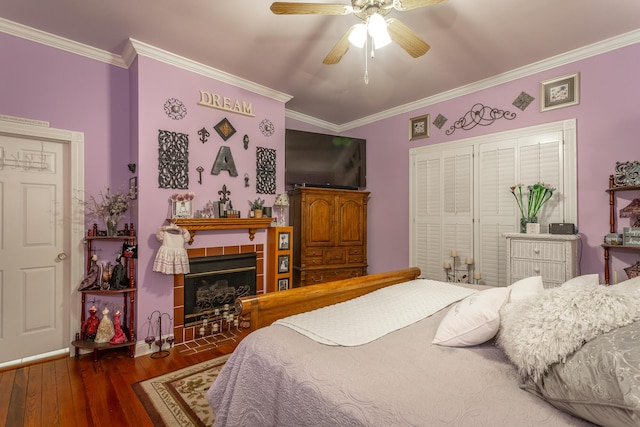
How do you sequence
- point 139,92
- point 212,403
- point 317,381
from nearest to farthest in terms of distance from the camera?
point 317,381 < point 212,403 < point 139,92

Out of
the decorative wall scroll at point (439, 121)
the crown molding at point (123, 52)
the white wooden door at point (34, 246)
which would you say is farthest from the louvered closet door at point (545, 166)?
the white wooden door at point (34, 246)

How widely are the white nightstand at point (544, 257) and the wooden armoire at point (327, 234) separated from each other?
1925 mm

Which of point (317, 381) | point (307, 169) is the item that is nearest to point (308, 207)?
point (307, 169)

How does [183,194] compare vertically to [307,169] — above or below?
below

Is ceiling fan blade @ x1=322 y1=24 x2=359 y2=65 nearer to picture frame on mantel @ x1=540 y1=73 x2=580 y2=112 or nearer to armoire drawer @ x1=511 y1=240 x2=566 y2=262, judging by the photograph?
picture frame on mantel @ x1=540 y1=73 x2=580 y2=112

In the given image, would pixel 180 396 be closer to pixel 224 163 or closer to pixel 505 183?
pixel 224 163

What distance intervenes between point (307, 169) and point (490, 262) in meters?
2.47

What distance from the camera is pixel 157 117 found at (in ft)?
9.24

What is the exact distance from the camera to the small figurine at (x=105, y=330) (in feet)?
8.53

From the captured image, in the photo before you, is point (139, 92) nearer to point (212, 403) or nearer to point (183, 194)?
point (183, 194)

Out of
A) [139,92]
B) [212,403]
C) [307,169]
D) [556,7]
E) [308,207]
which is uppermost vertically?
[556,7]

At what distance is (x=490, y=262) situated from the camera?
3377mm

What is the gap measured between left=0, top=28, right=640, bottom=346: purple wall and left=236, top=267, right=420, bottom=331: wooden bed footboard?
166 centimetres

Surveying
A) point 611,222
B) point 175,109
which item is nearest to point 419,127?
point 611,222
